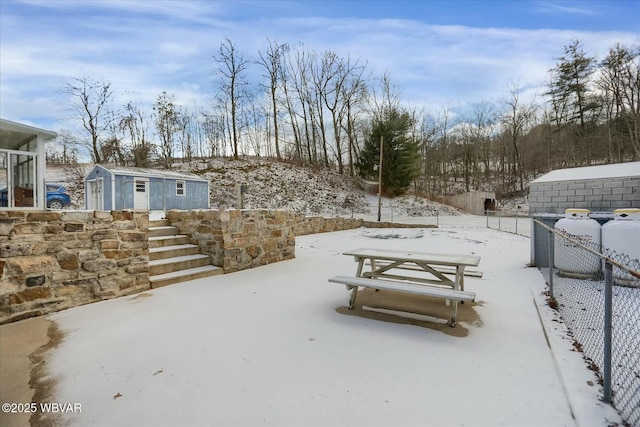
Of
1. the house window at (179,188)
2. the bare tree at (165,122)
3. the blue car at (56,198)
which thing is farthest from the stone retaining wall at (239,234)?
the bare tree at (165,122)

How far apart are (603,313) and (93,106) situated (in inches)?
1074

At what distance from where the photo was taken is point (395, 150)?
22.2 m

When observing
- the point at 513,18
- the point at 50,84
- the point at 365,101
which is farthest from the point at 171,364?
the point at 365,101

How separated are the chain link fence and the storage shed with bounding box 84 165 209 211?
14.6m

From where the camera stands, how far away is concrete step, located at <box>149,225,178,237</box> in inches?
217

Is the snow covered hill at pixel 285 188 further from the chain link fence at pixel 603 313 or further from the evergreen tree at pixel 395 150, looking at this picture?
the chain link fence at pixel 603 313

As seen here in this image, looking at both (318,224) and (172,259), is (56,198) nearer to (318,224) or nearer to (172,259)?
(318,224)

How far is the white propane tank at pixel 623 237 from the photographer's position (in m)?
4.29

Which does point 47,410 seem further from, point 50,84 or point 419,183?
point 419,183

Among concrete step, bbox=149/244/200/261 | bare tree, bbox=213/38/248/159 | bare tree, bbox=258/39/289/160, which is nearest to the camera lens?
concrete step, bbox=149/244/200/261

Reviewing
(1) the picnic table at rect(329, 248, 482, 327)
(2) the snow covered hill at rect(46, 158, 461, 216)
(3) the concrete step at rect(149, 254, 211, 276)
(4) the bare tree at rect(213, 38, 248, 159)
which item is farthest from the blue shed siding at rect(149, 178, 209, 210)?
(1) the picnic table at rect(329, 248, 482, 327)

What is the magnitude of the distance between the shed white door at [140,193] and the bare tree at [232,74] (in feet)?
37.1

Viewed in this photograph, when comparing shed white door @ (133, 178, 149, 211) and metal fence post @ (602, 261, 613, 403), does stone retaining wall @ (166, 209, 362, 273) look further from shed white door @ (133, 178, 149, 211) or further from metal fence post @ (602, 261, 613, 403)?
shed white door @ (133, 178, 149, 211)

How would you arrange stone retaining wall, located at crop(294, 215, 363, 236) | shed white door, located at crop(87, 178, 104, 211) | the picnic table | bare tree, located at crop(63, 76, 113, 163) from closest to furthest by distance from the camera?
1. the picnic table
2. stone retaining wall, located at crop(294, 215, 363, 236)
3. shed white door, located at crop(87, 178, 104, 211)
4. bare tree, located at crop(63, 76, 113, 163)
